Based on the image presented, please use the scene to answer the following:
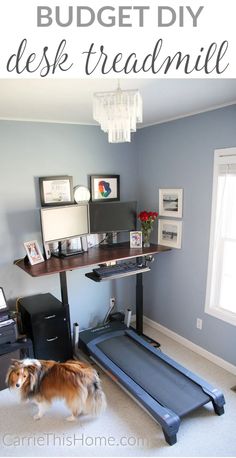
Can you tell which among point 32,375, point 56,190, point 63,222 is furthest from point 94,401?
point 56,190

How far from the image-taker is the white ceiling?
1.72 m

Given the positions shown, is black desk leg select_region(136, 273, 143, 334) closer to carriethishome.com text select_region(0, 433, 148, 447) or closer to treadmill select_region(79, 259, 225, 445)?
treadmill select_region(79, 259, 225, 445)

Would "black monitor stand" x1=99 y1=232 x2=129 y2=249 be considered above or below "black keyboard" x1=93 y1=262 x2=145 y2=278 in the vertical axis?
above

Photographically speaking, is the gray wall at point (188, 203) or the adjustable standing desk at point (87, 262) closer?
the adjustable standing desk at point (87, 262)

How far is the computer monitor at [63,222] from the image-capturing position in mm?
2629

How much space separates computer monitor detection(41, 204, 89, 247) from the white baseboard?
1.51 m

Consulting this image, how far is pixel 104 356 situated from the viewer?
2.62 metres

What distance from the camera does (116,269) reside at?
9.22ft

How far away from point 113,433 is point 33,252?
1576 mm

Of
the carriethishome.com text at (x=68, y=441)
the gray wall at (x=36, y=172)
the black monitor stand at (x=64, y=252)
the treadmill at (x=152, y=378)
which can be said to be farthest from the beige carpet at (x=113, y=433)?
the black monitor stand at (x=64, y=252)

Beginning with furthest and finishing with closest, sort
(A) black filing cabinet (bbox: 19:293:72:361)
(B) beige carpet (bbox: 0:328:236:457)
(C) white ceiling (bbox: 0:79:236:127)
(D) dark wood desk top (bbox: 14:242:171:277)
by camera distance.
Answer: (A) black filing cabinet (bbox: 19:293:72:361) → (D) dark wood desk top (bbox: 14:242:171:277) → (B) beige carpet (bbox: 0:328:236:457) → (C) white ceiling (bbox: 0:79:236:127)

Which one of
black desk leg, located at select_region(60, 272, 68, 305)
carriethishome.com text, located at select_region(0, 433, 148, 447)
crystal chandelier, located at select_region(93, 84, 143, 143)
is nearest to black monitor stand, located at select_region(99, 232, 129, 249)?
black desk leg, located at select_region(60, 272, 68, 305)

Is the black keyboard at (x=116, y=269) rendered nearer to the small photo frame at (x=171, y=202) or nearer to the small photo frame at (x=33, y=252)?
the small photo frame at (x=33, y=252)

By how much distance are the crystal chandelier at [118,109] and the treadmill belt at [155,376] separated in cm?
192
